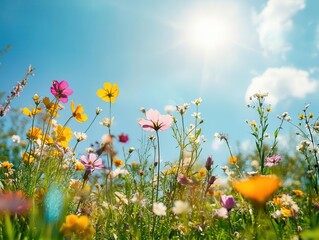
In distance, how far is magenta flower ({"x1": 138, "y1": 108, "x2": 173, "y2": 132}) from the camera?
2.03 m

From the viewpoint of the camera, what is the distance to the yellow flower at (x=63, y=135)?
7.52ft

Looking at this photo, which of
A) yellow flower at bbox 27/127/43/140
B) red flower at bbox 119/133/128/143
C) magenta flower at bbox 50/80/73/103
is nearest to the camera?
red flower at bbox 119/133/128/143

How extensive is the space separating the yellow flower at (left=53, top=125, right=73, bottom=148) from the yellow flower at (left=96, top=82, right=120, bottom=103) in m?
0.36

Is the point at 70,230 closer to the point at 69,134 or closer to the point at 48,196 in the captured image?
the point at 48,196

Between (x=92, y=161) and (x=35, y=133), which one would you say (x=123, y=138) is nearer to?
(x=92, y=161)

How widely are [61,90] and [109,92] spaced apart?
0.41 metres

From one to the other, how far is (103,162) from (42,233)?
87cm

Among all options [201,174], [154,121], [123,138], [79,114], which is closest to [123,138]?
[123,138]

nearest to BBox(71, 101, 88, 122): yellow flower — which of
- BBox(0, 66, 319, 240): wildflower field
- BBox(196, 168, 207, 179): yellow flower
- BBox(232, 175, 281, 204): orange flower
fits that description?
BBox(0, 66, 319, 240): wildflower field

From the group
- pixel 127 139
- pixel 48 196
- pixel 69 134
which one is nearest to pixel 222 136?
pixel 69 134

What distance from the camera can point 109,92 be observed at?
257 cm

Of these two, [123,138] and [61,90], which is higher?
[61,90]

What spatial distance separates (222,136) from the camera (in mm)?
2943

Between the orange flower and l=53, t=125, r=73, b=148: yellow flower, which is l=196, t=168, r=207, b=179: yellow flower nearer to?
l=53, t=125, r=73, b=148: yellow flower
